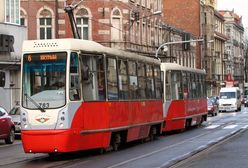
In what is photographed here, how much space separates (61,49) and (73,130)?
236cm

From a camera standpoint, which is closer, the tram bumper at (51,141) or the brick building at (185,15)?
the tram bumper at (51,141)

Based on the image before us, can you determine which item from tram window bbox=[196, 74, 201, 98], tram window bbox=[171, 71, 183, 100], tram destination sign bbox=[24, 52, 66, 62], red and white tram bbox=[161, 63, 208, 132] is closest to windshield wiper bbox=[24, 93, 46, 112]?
tram destination sign bbox=[24, 52, 66, 62]

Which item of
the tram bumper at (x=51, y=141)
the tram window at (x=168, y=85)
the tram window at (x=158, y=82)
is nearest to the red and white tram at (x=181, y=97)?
the tram window at (x=168, y=85)

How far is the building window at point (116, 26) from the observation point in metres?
54.3

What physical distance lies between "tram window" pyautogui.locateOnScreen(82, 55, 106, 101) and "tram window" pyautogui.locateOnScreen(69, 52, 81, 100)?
0.77ft

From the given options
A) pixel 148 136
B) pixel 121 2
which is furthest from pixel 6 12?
pixel 121 2

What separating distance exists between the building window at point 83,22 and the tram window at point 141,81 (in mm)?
32212

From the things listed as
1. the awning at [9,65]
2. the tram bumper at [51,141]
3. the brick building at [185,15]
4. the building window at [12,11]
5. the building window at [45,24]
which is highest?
the brick building at [185,15]

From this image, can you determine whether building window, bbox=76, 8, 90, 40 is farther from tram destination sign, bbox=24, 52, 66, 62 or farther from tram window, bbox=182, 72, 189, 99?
tram destination sign, bbox=24, 52, 66, 62

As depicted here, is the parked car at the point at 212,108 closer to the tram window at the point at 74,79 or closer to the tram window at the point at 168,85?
the tram window at the point at 168,85

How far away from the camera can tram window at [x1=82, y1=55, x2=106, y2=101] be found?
695 inches

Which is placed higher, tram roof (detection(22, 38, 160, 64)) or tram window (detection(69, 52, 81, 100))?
tram roof (detection(22, 38, 160, 64))

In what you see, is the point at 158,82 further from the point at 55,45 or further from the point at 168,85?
the point at 55,45

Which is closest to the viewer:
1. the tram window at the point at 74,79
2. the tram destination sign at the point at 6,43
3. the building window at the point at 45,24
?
the tram window at the point at 74,79
